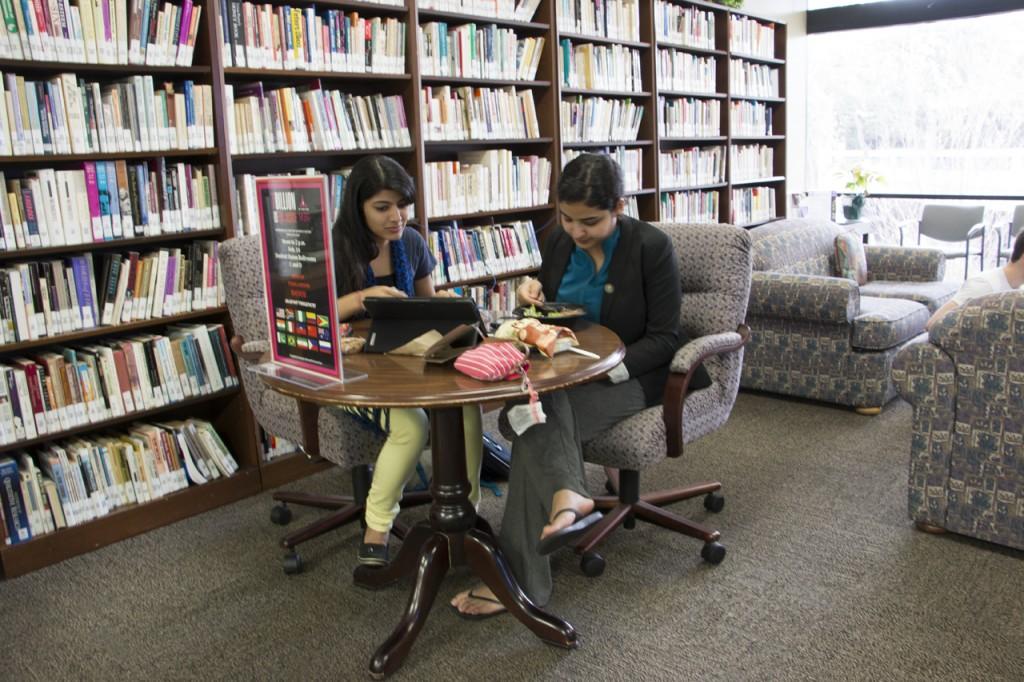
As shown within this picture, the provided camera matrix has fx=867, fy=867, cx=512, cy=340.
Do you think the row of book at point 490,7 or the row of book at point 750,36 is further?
the row of book at point 750,36

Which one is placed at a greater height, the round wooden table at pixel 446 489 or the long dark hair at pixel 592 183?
the long dark hair at pixel 592 183

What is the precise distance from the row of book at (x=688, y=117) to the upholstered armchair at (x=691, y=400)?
2635 mm

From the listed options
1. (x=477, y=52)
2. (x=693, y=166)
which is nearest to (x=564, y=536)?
(x=477, y=52)

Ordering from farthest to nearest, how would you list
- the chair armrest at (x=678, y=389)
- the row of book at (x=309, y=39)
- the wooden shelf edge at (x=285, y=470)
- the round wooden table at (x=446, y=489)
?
the wooden shelf edge at (x=285, y=470)
the row of book at (x=309, y=39)
the chair armrest at (x=678, y=389)
the round wooden table at (x=446, y=489)

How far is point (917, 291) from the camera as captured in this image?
4758 mm

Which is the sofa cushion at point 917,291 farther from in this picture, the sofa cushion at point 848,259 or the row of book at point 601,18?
the row of book at point 601,18

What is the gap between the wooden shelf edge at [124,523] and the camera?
2.73 meters

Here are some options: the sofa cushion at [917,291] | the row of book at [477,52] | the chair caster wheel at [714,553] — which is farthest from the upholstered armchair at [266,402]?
the sofa cushion at [917,291]

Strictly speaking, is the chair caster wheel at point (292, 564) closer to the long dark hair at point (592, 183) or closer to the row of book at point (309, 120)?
the long dark hair at point (592, 183)

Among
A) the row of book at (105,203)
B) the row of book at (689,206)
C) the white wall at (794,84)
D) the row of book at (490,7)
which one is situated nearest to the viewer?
the row of book at (105,203)

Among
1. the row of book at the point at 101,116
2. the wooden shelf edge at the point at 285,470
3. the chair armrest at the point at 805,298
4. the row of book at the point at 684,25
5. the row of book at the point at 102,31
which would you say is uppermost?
the row of book at the point at 684,25

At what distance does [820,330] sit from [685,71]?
7.23 feet

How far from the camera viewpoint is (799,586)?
7.97ft

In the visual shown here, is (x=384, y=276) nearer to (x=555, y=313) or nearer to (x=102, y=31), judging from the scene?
(x=555, y=313)
